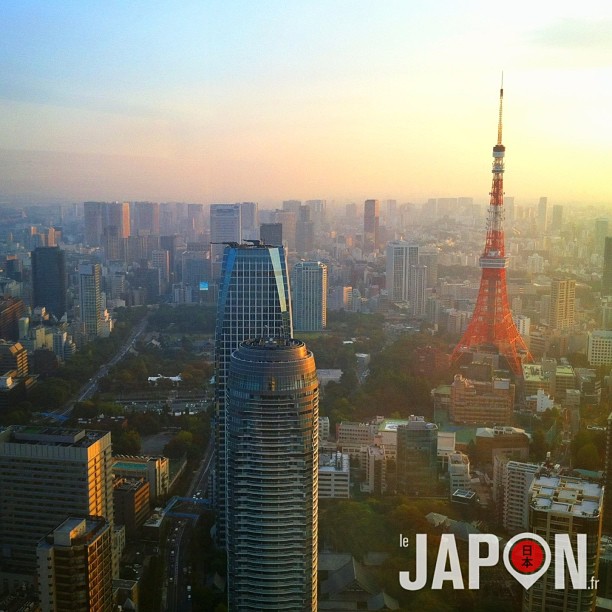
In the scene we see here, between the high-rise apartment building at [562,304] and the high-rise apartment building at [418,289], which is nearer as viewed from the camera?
the high-rise apartment building at [562,304]

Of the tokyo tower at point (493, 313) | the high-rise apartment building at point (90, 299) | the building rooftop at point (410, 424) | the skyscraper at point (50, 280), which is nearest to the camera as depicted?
the building rooftop at point (410, 424)

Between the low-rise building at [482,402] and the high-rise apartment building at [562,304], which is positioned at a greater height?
the high-rise apartment building at [562,304]

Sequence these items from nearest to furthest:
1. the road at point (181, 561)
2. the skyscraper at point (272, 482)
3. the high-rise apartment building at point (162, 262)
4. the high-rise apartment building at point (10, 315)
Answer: the skyscraper at point (272, 482) < the road at point (181, 561) < the high-rise apartment building at point (10, 315) < the high-rise apartment building at point (162, 262)

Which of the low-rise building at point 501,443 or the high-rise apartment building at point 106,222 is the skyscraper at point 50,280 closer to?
the high-rise apartment building at point 106,222

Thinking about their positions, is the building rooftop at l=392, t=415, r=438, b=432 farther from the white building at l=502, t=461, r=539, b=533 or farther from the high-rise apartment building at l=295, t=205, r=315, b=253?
the high-rise apartment building at l=295, t=205, r=315, b=253

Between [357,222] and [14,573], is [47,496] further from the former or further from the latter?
[357,222]

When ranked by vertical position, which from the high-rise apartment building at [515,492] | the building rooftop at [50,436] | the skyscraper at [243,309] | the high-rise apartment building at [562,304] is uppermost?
the skyscraper at [243,309]

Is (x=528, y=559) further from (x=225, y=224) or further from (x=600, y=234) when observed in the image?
(x=225, y=224)

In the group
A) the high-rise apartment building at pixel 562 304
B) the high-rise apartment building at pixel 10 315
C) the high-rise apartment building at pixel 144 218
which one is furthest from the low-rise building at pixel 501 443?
the high-rise apartment building at pixel 10 315
